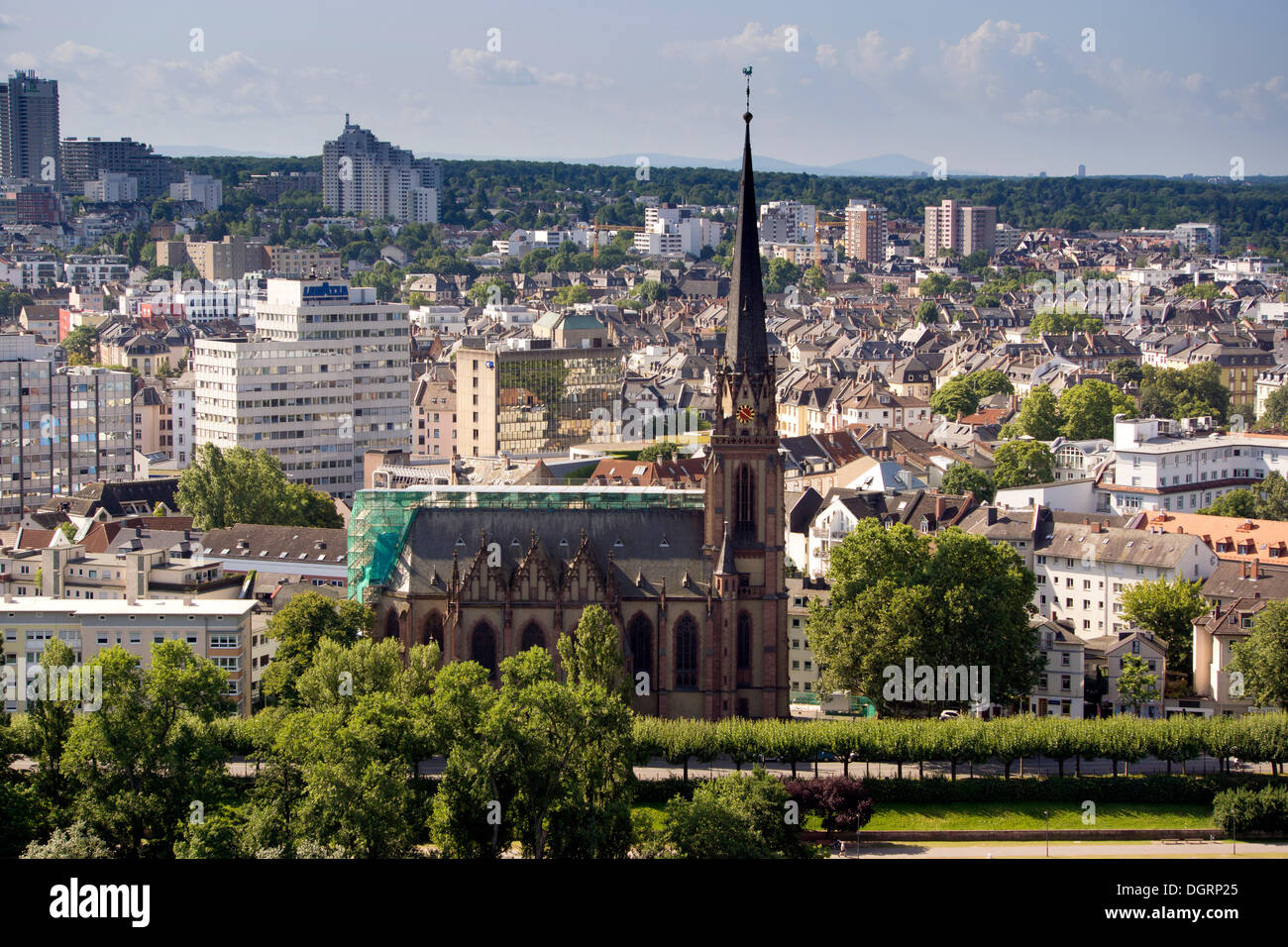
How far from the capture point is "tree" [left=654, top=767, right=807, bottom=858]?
65.8m

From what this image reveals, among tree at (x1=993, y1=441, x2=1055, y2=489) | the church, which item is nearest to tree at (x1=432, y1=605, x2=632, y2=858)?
the church

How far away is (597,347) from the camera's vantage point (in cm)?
19712

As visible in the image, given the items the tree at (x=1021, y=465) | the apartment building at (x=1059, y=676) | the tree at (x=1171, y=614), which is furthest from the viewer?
the tree at (x=1021, y=465)

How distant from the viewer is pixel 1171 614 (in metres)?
99.9

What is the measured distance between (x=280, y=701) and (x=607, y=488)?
56.0 feet

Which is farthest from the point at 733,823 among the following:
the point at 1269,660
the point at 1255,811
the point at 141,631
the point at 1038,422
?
the point at 1038,422

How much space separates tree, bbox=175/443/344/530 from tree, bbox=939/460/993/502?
42102 mm

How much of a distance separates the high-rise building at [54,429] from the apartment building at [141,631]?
72.7 meters

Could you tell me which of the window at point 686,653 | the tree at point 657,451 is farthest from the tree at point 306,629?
the tree at point 657,451

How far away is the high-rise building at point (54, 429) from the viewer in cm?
16275

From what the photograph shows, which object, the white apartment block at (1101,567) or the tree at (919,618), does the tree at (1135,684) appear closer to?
the tree at (919,618)

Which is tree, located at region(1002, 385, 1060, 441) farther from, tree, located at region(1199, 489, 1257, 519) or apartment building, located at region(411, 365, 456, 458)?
apartment building, located at region(411, 365, 456, 458)

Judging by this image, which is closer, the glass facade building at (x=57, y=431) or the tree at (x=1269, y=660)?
the tree at (x=1269, y=660)

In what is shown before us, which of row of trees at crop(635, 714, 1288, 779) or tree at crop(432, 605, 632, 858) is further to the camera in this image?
row of trees at crop(635, 714, 1288, 779)
